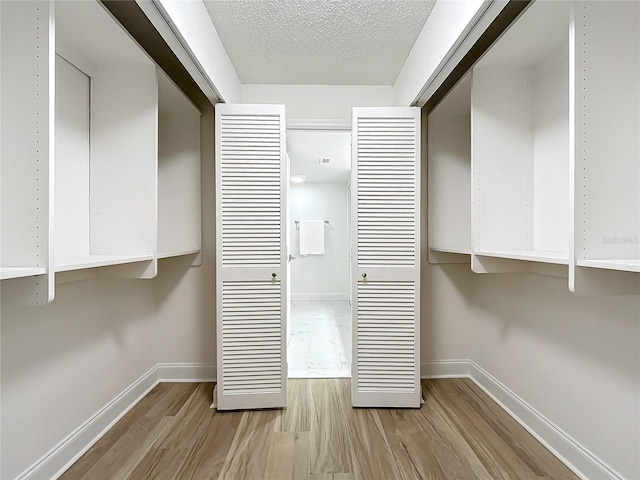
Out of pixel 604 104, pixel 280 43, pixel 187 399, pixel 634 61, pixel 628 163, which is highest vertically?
pixel 280 43

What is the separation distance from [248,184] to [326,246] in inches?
184

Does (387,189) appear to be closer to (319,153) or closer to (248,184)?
(248,184)

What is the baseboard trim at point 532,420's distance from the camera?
5.58ft

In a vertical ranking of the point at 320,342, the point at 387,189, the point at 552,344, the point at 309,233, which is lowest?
the point at 320,342

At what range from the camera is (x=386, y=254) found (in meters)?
2.48

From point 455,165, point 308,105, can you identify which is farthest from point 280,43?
point 455,165

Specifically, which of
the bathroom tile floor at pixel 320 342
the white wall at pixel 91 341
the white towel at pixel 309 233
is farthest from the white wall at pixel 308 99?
the white towel at pixel 309 233

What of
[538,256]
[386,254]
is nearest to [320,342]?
[386,254]

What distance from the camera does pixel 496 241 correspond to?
211cm

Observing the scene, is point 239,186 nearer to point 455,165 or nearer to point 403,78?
point 403,78

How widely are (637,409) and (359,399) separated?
1.47m

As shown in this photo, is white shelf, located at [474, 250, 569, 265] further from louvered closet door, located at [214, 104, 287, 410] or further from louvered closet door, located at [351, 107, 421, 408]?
louvered closet door, located at [214, 104, 287, 410]

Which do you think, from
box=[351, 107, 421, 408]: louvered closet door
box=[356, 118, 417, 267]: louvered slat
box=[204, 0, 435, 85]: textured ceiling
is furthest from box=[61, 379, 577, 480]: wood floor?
box=[204, 0, 435, 85]: textured ceiling

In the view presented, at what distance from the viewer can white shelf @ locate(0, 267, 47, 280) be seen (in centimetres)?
101
